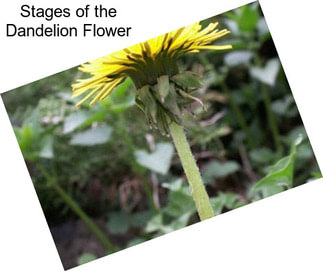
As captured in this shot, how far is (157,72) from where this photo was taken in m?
0.68

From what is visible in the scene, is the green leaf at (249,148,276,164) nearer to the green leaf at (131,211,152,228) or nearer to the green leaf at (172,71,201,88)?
the green leaf at (131,211,152,228)

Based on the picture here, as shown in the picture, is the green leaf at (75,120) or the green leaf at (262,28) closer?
the green leaf at (75,120)

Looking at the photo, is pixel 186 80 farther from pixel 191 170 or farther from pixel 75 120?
pixel 75 120

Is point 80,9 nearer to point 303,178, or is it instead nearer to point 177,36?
point 177,36

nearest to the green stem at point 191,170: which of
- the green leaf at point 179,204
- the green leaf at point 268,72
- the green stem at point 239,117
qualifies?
the green leaf at point 179,204

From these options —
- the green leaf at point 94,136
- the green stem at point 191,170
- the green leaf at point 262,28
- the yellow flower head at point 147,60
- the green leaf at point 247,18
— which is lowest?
the green stem at point 191,170

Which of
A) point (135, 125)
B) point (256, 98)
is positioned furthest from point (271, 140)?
point (135, 125)

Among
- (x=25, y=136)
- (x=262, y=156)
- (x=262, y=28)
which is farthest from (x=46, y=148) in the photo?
(x=262, y=28)

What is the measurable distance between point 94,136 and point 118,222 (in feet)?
0.69

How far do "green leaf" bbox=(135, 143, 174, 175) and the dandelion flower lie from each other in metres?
0.33

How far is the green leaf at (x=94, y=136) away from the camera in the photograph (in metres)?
1.10

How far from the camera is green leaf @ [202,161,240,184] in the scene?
1189 millimetres

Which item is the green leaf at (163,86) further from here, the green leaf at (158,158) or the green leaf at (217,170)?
the green leaf at (217,170)

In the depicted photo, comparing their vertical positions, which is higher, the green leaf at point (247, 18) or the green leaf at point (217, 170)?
the green leaf at point (247, 18)
